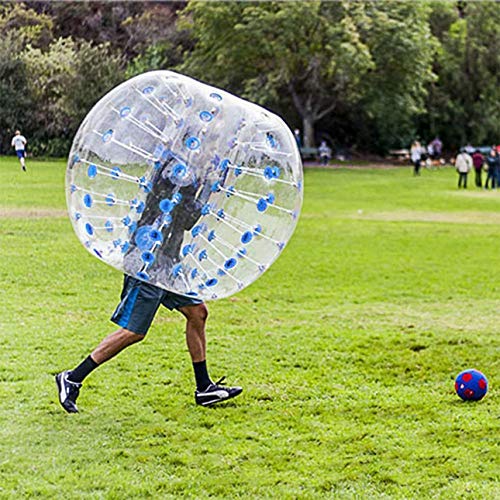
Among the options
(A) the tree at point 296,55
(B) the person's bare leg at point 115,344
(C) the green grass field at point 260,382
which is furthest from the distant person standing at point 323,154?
(B) the person's bare leg at point 115,344

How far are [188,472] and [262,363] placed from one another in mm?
2387

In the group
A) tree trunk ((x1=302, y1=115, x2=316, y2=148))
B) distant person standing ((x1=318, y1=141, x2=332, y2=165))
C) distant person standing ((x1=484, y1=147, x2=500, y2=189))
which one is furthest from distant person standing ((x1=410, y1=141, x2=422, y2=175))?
distant person standing ((x1=318, y1=141, x2=332, y2=165))

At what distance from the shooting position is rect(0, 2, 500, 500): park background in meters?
5.02

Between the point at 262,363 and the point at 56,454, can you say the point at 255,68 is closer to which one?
the point at 262,363

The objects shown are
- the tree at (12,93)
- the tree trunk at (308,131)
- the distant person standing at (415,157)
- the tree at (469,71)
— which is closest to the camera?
the tree at (12,93)

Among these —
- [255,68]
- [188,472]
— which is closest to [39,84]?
[188,472]

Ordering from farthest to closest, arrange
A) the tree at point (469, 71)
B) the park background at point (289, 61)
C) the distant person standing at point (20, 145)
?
the tree at point (469, 71), the park background at point (289, 61), the distant person standing at point (20, 145)

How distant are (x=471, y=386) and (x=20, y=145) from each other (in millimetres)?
3935

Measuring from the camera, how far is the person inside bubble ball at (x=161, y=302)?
5492 millimetres

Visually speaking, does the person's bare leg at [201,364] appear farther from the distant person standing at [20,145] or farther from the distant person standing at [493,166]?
the distant person standing at [493,166]

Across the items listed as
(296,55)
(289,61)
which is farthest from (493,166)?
(289,61)

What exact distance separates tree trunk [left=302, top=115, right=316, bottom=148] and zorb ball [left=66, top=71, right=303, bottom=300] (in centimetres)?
1644

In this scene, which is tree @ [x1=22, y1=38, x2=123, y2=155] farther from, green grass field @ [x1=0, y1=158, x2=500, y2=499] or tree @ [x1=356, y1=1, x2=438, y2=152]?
tree @ [x1=356, y1=1, x2=438, y2=152]

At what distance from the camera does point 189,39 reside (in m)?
12.7
